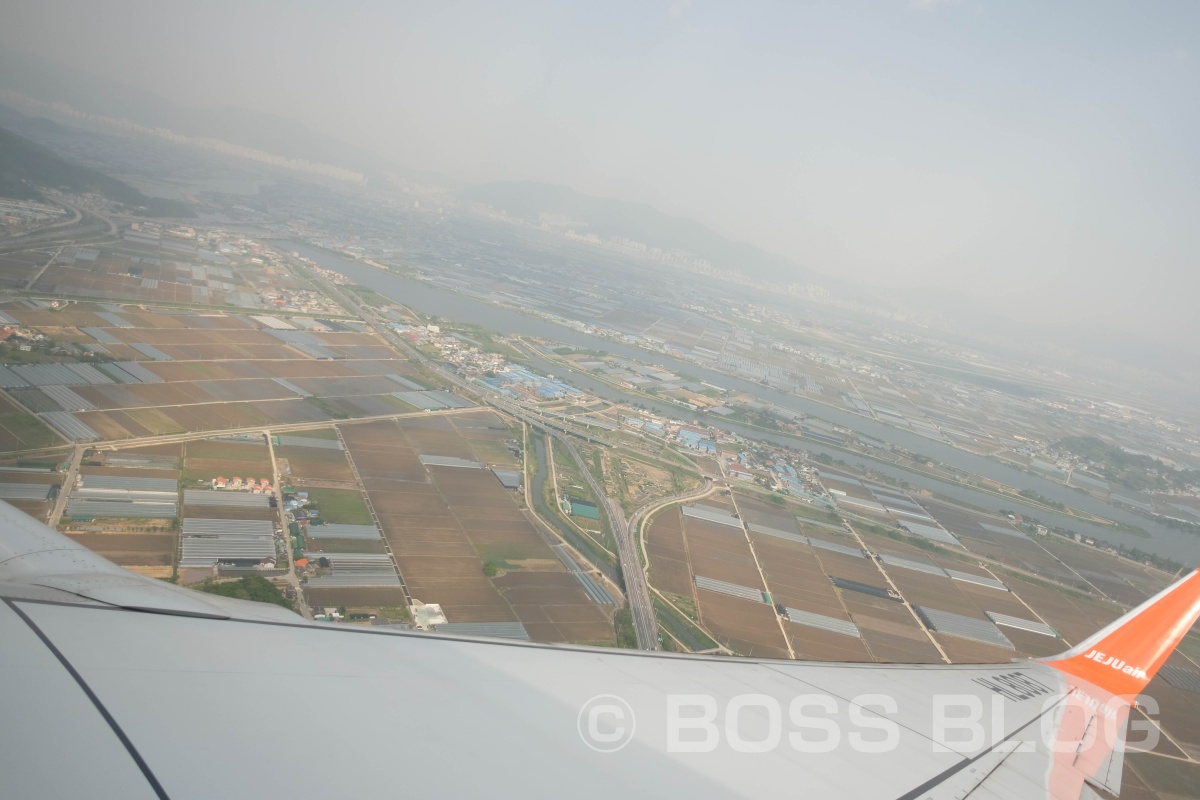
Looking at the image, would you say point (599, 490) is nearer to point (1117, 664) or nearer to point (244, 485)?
point (244, 485)

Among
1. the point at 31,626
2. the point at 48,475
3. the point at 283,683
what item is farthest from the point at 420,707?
the point at 48,475

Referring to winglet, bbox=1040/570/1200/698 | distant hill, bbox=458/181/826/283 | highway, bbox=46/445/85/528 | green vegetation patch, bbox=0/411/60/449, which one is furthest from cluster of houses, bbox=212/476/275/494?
distant hill, bbox=458/181/826/283

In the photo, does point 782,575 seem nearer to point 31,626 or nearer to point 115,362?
point 31,626

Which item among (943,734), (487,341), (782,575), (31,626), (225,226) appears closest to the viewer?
(31,626)

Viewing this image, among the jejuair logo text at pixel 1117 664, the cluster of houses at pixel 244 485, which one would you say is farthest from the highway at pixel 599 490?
the cluster of houses at pixel 244 485

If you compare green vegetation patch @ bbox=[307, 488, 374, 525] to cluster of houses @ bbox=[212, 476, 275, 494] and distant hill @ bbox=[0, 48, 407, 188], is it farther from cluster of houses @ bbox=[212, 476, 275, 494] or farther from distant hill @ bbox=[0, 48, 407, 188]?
distant hill @ bbox=[0, 48, 407, 188]

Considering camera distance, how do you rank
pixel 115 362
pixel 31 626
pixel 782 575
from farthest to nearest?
pixel 115 362 < pixel 782 575 < pixel 31 626
